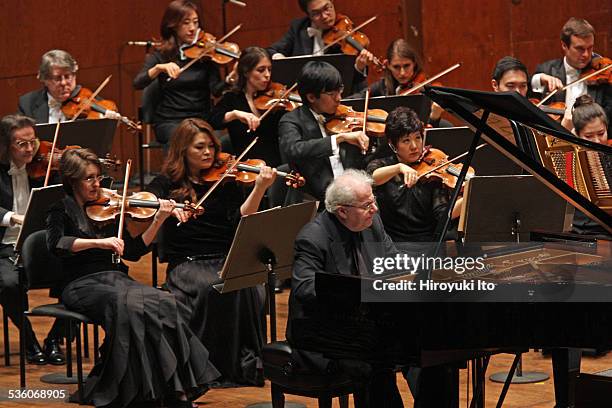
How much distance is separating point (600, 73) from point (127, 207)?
2312 millimetres

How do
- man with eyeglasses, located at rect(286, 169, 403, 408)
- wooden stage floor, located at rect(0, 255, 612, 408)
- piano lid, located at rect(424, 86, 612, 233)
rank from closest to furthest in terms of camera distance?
piano lid, located at rect(424, 86, 612, 233) < man with eyeglasses, located at rect(286, 169, 403, 408) < wooden stage floor, located at rect(0, 255, 612, 408)

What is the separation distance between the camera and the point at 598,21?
7.03 m

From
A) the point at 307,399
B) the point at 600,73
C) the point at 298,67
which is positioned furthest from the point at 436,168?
the point at 600,73

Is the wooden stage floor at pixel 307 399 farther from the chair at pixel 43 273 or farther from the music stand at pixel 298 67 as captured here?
the music stand at pixel 298 67

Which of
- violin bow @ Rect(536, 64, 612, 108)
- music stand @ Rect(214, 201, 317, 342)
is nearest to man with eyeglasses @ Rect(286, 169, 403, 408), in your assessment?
music stand @ Rect(214, 201, 317, 342)

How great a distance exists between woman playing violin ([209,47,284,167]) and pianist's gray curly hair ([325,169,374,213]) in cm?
182

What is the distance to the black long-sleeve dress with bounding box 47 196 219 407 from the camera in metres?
4.18

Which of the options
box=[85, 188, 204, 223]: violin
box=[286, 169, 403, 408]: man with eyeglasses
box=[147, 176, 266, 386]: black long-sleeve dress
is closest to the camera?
box=[286, 169, 403, 408]: man with eyeglasses

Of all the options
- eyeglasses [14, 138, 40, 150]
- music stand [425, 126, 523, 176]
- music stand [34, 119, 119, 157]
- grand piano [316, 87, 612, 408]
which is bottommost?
grand piano [316, 87, 612, 408]

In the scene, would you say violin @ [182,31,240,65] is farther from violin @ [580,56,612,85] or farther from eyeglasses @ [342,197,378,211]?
eyeglasses @ [342,197,378,211]

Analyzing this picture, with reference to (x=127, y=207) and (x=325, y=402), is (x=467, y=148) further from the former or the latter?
(x=325, y=402)

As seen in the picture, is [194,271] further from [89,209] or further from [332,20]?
[332,20]

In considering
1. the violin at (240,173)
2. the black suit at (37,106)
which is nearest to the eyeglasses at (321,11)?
the black suit at (37,106)

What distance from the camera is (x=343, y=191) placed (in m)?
3.62
